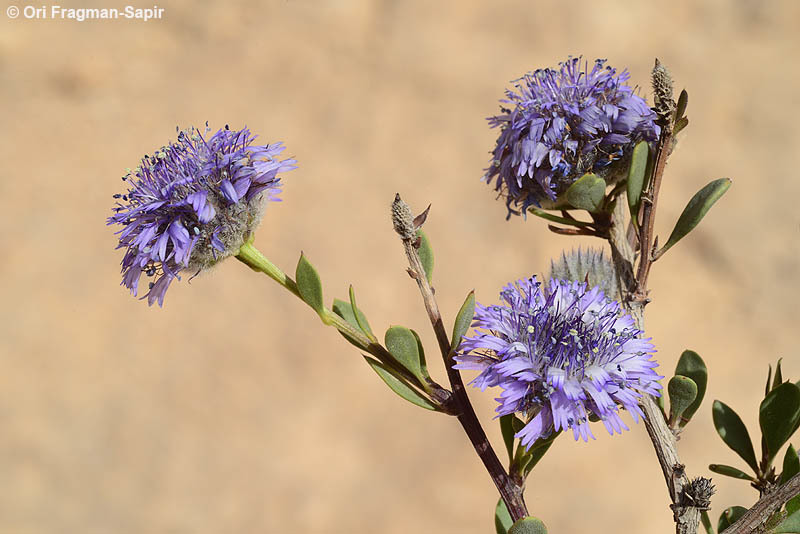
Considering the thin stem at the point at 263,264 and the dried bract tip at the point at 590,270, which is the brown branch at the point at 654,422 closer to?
the dried bract tip at the point at 590,270

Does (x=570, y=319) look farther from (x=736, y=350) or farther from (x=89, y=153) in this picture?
(x=89, y=153)

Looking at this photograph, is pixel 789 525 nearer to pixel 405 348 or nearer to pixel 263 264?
pixel 405 348

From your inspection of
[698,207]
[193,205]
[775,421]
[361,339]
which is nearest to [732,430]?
[775,421]

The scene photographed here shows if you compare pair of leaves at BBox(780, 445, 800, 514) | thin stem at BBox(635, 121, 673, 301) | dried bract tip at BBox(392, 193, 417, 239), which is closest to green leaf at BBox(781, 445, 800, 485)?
pair of leaves at BBox(780, 445, 800, 514)

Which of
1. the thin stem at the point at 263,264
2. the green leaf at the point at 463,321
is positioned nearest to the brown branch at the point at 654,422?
the green leaf at the point at 463,321

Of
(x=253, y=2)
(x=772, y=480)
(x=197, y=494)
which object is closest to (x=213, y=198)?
(x=772, y=480)
